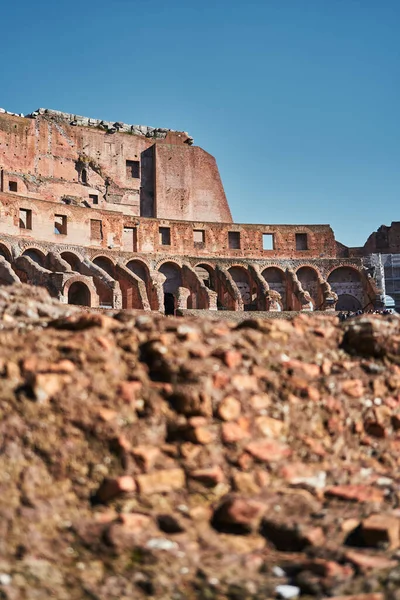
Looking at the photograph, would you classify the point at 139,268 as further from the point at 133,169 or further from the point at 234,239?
the point at 133,169

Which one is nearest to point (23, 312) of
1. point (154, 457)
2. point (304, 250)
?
point (154, 457)

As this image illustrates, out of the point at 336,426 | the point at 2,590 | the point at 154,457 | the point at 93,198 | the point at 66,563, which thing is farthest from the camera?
the point at 93,198

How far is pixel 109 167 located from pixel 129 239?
8.68 meters

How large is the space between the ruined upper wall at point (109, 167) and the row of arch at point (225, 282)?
781cm

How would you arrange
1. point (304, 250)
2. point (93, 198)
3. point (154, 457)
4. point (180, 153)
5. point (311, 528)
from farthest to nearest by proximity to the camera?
point (180, 153) < point (93, 198) < point (304, 250) < point (154, 457) < point (311, 528)

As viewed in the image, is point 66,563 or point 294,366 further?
point 294,366

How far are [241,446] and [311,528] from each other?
0.89 metres

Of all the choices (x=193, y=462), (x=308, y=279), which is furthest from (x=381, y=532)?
(x=308, y=279)

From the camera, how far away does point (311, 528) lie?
14.1 feet

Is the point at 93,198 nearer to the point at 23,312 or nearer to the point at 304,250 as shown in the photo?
the point at 304,250

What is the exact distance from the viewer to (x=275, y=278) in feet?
109

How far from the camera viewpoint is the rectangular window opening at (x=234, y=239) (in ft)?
110

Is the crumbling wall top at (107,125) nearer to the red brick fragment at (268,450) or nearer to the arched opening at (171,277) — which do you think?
the arched opening at (171,277)

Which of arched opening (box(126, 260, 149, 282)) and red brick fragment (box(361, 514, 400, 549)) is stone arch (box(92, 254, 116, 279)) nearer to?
arched opening (box(126, 260, 149, 282))
